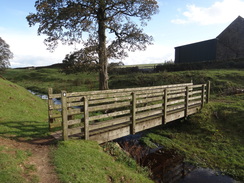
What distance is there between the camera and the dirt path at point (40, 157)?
455 centimetres

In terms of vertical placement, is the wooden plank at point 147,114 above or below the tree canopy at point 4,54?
below

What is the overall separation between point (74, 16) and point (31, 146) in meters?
9.72

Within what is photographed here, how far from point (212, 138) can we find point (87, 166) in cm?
798

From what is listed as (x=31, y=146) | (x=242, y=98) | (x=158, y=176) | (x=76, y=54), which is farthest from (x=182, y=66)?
(x=31, y=146)

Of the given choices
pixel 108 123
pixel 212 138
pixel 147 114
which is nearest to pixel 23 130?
pixel 108 123

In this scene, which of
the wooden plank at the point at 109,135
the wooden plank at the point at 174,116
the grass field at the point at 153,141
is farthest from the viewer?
the wooden plank at the point at 174,116

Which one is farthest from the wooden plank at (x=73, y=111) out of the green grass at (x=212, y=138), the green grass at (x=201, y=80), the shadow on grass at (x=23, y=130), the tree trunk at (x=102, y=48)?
the green grass at (x=201, y=80)

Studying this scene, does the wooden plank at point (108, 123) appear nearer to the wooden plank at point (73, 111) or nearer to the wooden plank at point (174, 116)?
the wooden plank at point (73, 111)

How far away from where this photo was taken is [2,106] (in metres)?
10.8

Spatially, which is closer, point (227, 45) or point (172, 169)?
point (172, 169)

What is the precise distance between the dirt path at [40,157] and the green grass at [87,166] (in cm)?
20

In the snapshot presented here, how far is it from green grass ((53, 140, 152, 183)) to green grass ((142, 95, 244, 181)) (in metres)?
4.07

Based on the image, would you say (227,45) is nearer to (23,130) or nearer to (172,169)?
(172,169)

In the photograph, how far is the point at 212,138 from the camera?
33.8 feet
